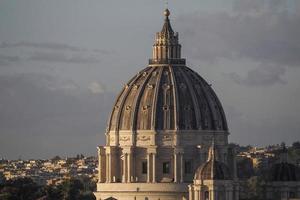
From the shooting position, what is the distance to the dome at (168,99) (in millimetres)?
154250

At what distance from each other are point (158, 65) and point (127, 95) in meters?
3.37

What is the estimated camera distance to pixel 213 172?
452 feet

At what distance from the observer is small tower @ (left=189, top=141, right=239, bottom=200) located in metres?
136

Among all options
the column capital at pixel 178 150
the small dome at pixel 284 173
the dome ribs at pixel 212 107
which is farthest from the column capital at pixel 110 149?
the small dome at pixel 284 173

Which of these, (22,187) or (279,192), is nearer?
(279,192)

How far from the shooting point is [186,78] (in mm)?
155625

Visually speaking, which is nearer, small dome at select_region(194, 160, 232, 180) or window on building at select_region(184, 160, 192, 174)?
small dome at select_region(194, 160, 232, 180)

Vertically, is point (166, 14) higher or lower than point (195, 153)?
higher

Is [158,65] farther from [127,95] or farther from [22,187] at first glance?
[22,187]

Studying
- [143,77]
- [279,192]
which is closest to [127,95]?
[143,77]

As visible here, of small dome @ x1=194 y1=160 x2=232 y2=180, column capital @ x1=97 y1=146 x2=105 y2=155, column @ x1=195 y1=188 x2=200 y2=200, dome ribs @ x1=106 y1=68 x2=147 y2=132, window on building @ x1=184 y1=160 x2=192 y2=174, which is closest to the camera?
column @ x1=195 y1=188 x2=200 y2=200

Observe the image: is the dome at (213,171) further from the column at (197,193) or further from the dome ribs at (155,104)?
the dome ribs at (155,104)

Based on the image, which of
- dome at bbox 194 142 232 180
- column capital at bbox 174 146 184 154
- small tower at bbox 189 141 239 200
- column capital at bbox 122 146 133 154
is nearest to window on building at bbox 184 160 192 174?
column capital at bbox 174 146 184 154

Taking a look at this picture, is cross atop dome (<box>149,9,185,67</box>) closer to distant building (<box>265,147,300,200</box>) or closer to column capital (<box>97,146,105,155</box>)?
column capital (<box>97,146,105,155</box>)
